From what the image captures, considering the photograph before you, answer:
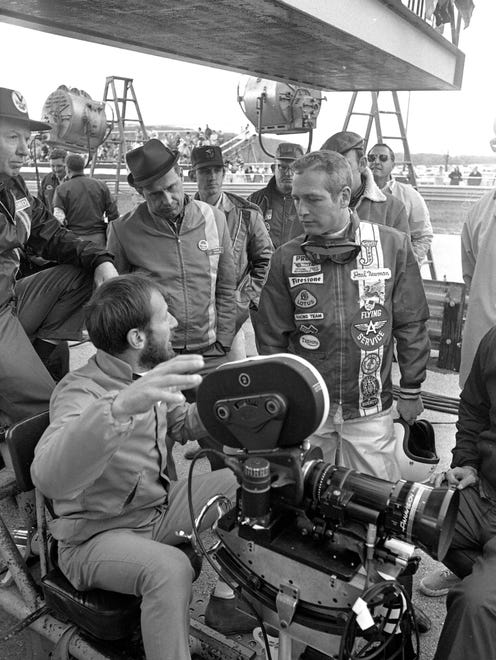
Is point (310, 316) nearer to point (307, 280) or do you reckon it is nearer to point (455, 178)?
point (307, 280)

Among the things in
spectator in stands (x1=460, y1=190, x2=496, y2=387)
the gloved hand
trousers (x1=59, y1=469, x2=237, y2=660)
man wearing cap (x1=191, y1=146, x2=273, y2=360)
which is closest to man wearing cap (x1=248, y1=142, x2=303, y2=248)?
man wearing cap (x1=191, y1=146, x2=273, y2=360)

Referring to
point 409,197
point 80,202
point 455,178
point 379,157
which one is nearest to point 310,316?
point 409,197

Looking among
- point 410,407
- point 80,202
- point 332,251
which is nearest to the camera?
point 332,251

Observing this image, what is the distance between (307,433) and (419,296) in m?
1.26

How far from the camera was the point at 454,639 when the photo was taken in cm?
146

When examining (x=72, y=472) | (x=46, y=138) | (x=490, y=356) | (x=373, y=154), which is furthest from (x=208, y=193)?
(x=46, y=138)

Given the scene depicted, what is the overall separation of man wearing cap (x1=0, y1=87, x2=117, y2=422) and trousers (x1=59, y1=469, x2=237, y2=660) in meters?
0.66

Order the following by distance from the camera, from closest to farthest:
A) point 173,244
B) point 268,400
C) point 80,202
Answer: point 268,400, point 173,244, point 80,202

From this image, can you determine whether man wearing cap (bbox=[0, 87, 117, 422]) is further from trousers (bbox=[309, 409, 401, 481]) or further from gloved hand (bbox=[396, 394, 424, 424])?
gloved hand (bbox=[396, 394, 424, 424])

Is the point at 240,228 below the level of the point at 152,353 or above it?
above

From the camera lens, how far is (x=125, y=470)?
65.1 inches

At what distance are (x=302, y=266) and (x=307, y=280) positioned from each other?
0.06 metres

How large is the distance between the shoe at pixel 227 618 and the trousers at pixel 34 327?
946 millimetres

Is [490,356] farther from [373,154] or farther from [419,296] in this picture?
[373,154]
